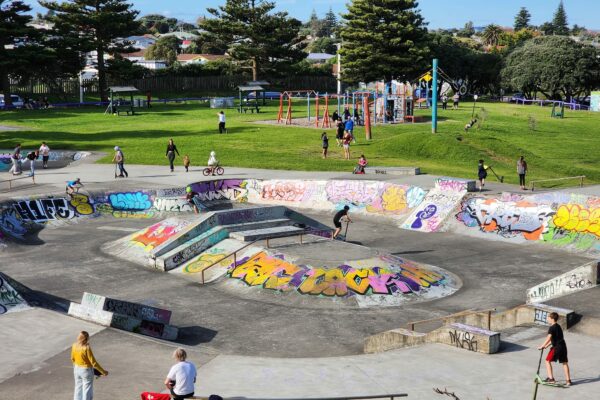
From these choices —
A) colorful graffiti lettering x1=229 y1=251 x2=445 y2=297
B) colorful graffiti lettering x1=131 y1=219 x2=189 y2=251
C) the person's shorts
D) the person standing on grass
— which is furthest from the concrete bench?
A: the person standing on grass

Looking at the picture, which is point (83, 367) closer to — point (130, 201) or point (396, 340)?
point (396, 340)

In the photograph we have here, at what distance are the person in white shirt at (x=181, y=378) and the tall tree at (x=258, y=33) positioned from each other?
7712 cm

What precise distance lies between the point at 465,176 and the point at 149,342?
27018 millimetres

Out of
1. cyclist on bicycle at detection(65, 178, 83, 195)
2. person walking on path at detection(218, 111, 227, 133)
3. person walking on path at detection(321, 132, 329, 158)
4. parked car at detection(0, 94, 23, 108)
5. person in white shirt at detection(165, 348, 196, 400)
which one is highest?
parked car at detection(0, 94, 23, 108)

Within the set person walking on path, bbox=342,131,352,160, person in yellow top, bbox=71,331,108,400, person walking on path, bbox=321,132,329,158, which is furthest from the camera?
person walking on path, bbox=321,132,329,158

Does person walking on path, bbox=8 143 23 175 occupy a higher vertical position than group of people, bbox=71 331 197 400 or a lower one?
higher

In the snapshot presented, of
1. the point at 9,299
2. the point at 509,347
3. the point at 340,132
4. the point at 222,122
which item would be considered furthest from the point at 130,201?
the point at 509,347

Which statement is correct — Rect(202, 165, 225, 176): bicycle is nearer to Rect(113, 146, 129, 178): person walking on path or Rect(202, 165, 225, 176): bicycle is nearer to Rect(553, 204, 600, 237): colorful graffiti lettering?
Rect(113, 146, 129, 178): person walking on path

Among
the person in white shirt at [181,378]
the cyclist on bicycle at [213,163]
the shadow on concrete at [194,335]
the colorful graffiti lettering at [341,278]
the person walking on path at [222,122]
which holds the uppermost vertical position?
the person walking on path at [222,122]

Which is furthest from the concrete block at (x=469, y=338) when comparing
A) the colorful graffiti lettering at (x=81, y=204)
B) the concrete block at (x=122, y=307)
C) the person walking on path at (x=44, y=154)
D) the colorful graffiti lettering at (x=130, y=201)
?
the person walking on path at (x=44, y=154)

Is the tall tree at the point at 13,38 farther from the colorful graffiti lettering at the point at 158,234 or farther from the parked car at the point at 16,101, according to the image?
the colorful graffiti lettering at the point at 158,234

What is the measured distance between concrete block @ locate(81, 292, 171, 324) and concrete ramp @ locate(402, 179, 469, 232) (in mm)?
16634

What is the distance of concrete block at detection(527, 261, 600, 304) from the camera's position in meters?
21.5

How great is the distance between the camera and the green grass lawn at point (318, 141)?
45750 millimetres
